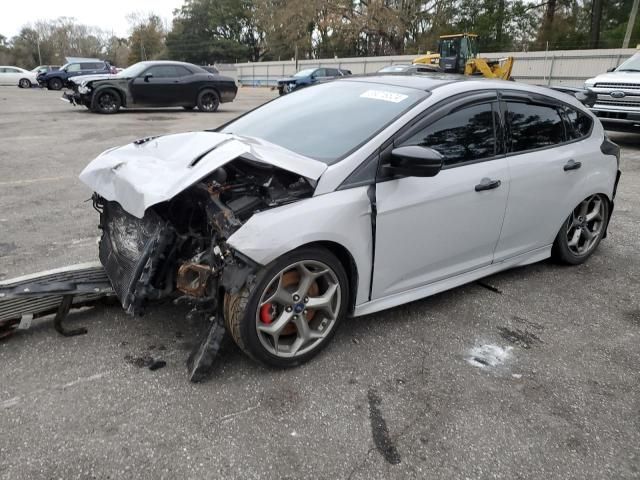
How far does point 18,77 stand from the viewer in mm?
31109

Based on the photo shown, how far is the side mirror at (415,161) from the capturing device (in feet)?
8.79

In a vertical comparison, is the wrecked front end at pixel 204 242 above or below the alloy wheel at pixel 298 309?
above

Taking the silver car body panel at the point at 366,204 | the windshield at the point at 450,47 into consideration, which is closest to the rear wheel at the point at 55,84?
the windshield at the point at 450,47

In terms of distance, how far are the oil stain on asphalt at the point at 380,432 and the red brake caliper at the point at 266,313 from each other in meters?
0.66

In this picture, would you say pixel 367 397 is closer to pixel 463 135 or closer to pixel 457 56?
pixel 463 135

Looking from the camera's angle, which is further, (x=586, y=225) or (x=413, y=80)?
(x=586, y=225)

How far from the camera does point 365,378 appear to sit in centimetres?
271

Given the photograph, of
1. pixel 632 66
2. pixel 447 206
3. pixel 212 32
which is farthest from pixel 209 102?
pixel 212 32

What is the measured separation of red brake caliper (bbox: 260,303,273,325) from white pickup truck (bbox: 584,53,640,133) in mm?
9827

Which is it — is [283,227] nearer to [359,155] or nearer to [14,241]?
[359,155]

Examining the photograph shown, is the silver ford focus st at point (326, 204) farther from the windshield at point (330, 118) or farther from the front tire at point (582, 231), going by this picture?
the front tire at point (582, 231)

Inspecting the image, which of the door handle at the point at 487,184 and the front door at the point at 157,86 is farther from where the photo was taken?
the front door at the point at 157,86

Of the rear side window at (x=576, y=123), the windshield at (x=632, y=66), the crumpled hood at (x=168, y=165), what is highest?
the windshield at (x=632, y=66)

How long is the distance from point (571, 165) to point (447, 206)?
144 centimetres
